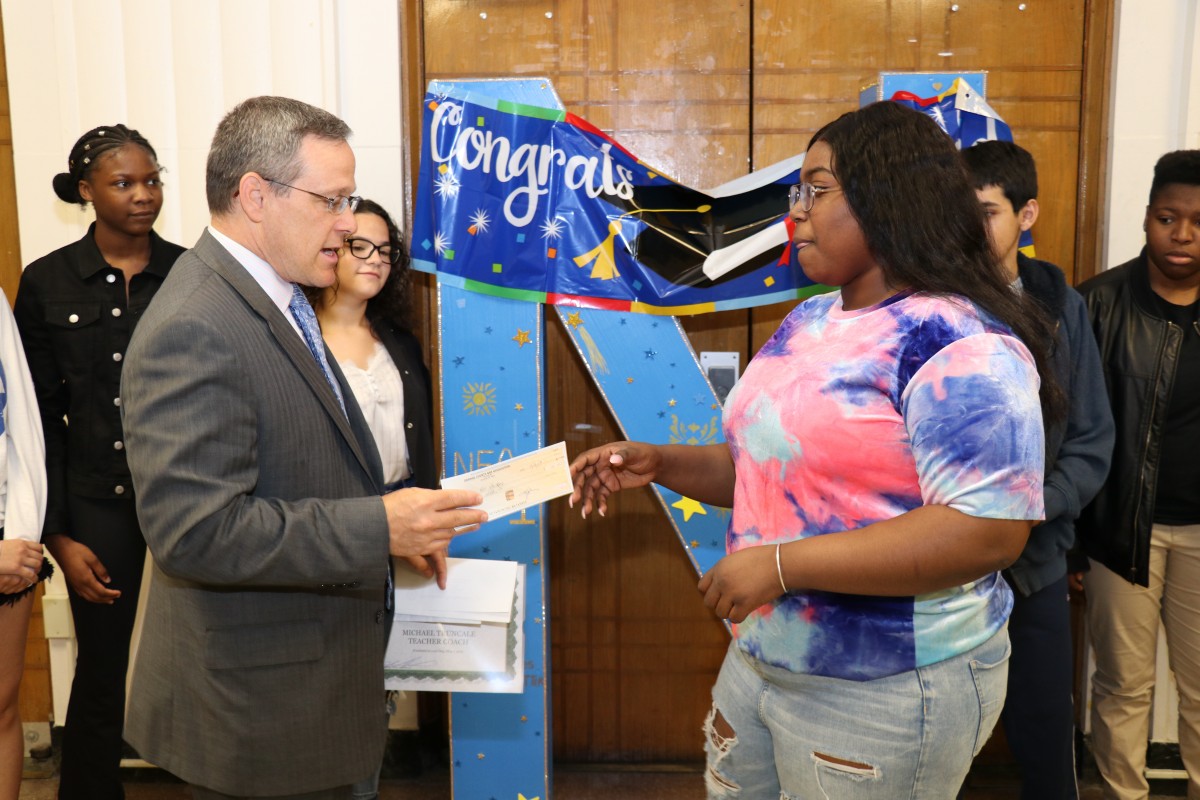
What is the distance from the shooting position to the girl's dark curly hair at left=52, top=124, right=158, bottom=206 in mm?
2605

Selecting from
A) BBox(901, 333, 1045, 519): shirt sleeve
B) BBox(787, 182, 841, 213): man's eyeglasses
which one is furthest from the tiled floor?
BBox(787, 182, 841, 213): man's eyeglasses

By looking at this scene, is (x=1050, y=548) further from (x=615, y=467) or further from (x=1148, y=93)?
(x=1148, y=93)

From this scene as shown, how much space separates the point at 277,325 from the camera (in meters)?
1.56

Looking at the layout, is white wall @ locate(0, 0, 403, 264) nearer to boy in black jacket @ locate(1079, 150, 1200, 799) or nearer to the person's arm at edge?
the person's arm at edge

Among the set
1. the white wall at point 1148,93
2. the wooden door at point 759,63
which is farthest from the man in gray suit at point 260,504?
the white wall at point 1148,93

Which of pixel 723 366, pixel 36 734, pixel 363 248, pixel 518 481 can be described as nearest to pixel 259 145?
pixel 518 481

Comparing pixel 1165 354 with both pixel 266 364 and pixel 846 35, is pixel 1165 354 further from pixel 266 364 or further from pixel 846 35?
pixel 266 364

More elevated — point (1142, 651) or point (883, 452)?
point (883, 452)

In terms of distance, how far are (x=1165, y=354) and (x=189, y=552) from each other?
8.03 ft

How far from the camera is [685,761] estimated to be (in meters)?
3.28

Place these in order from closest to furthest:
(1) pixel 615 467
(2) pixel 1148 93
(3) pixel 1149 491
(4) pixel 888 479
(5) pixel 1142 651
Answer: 1. (4) pixel 888 479
2. (1) pixel 615 467
3. (3) pixel 1149 491
4. (5) pixel 1142 651
5. (2) pixel 1148 93

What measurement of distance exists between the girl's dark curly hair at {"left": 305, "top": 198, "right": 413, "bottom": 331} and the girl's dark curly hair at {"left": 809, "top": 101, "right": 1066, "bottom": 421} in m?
1.61

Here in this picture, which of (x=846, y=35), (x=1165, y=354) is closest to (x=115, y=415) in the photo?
(x=846, y=35)

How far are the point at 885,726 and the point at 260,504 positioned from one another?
39.2 inches
